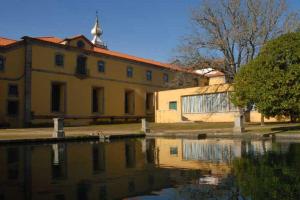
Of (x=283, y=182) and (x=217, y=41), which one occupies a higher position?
(x=217, y=41)

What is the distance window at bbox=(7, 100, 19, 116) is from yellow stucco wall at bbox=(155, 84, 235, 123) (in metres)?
15.8

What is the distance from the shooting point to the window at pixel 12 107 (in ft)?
112

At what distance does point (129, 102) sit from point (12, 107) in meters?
16.7

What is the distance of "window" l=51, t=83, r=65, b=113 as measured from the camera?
39094 millimetres

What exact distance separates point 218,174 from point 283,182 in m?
1.50

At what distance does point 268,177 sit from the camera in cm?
706

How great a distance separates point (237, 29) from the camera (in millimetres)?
32969

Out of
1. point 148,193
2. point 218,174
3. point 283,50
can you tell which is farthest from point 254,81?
point 148,193

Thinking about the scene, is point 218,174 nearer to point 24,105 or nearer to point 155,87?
point 24,105

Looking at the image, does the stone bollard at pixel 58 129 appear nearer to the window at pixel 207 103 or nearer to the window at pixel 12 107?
the window at pixel 12 107

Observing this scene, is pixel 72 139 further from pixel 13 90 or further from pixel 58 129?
pixel 13 90

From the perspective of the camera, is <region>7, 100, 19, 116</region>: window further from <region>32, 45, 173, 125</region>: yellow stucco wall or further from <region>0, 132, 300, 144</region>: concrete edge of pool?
<region>0, 132, 300, 144</region>: concrete edge of pool

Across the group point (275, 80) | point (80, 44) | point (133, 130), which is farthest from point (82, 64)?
point (275, 80)

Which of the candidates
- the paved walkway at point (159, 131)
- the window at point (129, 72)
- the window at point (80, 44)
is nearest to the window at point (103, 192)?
the paved walkway at point (159, 131)
